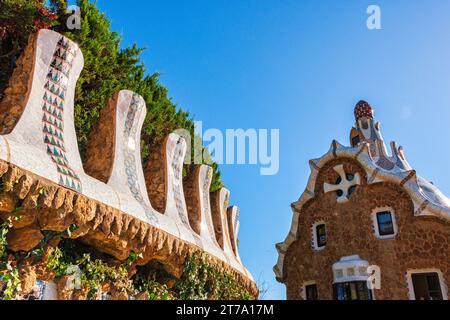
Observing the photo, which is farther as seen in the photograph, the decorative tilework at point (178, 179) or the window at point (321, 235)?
the window at point (321, 235)

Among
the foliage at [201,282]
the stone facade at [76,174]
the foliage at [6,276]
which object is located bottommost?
the foliage at [6,276]

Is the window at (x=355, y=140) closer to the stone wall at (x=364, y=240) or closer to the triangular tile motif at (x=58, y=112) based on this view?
the stone wall at (x=364, y=240)

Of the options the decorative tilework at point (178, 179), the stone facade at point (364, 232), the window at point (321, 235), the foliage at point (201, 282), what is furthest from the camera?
the window at point (321, 235)

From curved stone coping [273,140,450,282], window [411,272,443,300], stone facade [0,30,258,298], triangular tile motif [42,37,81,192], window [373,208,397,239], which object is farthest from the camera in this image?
window [373,208,397,239]

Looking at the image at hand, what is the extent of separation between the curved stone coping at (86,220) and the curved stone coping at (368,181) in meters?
8.98

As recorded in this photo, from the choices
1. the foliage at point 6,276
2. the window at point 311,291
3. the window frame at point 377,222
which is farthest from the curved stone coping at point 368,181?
the foliage at point 6,276

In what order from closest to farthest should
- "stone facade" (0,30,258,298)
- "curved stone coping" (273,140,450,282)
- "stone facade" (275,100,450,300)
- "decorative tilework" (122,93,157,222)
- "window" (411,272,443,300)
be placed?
"stone facade" (0,30,258,298) → "decorative tilework" (122,93,157,222) → "window" (411,272,443,300) → "stone facade" (275,100,450,300) → "curved stone coping" (273,140,450,282)

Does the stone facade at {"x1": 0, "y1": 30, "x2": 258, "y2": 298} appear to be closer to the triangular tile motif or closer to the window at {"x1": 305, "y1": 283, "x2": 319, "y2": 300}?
the triangular tile motif

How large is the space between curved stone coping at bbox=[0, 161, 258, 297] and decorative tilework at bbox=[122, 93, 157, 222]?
0.47 meters

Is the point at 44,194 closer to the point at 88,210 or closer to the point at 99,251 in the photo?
the point at 88,210

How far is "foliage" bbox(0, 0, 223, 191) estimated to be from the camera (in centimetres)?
732

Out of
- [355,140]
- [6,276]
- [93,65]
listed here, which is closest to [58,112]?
[6,276]

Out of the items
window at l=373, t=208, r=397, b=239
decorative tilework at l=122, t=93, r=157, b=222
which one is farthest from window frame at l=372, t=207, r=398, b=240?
decorative tilework at l=122, t=93, r=157, b=222

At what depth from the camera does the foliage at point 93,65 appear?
24.0ft
